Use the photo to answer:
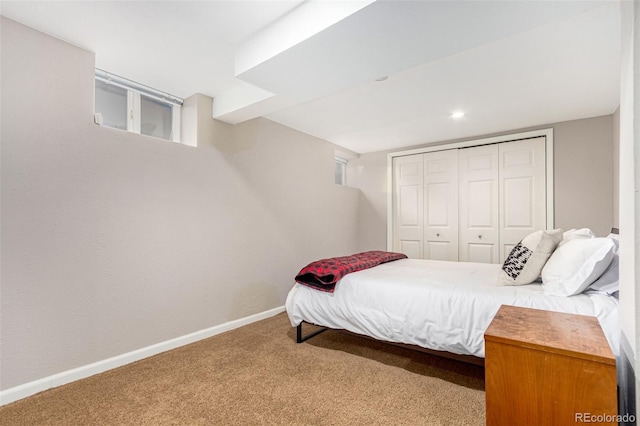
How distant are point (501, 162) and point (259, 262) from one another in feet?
11.0

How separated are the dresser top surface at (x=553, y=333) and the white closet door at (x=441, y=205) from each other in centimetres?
302

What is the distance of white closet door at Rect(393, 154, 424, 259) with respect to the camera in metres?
4.71

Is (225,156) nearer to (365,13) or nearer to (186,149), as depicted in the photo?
(186,149)

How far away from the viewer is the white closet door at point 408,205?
471 cm

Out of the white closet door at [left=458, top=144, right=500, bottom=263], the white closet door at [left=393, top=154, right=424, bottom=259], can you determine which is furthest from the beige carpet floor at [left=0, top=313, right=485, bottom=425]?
the white closet door at [left=393, top=154, right=424, bottom=259]

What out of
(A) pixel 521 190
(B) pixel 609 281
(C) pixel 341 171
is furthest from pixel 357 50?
(C) pixel 341 171

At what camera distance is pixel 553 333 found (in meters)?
1.22

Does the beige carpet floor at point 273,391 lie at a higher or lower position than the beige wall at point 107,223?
lower

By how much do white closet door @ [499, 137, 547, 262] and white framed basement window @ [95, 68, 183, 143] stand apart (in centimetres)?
395

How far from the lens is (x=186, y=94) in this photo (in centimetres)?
292

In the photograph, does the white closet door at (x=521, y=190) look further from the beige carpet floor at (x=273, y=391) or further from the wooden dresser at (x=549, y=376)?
the wooden dresser at (x=549, y=376)

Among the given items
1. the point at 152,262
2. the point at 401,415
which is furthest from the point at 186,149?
the point at 401,415

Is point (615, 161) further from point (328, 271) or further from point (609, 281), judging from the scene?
point (328, 271)

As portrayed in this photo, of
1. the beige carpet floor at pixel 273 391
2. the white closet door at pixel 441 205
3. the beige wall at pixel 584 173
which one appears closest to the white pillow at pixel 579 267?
the beige carpet floor at pixel 273 391
